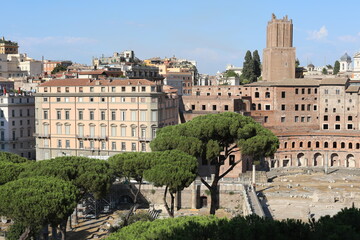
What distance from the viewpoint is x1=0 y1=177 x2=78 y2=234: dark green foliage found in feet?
83.1

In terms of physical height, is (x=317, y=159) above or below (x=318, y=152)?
below

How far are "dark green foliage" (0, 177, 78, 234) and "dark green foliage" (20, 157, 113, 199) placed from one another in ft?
15.5

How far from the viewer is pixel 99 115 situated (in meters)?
52.4

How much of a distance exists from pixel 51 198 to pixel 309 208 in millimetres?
25163

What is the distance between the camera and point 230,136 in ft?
130

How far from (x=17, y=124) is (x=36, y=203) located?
36263mm

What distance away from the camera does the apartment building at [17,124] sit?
5803 cm

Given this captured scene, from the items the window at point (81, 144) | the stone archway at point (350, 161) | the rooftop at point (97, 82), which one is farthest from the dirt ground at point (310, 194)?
the window at point (81, 144)

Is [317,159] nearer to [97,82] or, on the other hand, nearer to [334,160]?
[334,160]

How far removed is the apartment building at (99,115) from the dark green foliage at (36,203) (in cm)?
2343

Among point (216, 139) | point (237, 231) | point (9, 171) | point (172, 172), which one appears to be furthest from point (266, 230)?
point (216, 139)

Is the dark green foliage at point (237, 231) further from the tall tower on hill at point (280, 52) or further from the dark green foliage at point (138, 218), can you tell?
the tall tower on hill at point (280, 52)

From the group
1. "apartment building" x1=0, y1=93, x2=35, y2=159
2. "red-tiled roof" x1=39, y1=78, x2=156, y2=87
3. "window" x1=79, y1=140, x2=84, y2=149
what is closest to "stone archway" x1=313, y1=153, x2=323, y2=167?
"red-tiled roof" x1=39, y1=78, x2=156, y2=87

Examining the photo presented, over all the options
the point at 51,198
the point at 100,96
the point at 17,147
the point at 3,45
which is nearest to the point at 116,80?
the point at 100,96
